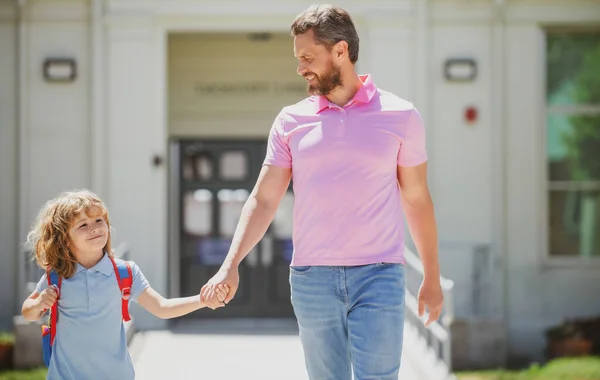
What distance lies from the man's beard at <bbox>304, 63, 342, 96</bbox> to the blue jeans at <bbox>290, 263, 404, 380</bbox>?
0.69 meters

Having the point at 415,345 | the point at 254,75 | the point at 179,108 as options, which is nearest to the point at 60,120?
the point at 179,108

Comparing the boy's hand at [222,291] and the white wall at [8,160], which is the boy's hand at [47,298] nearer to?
the boy's hand at [222,291]

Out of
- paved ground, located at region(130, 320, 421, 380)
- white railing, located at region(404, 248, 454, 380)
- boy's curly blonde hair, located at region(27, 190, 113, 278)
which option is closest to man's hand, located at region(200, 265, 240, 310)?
boy's curly blonde hair, located at region(27, 190, 113, 278)

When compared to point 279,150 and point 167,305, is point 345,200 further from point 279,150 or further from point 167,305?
point 167,305

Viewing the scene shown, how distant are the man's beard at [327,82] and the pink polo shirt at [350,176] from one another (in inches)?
1.8

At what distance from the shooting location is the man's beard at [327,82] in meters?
3.69

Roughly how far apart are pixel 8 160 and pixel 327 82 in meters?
8.06

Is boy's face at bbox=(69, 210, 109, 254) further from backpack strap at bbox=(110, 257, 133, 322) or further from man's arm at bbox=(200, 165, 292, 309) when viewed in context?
man's arm at bbox=(200, 165, 292, 309)

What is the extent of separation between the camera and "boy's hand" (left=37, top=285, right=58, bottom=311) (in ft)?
12.5

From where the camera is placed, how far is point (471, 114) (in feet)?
34.9

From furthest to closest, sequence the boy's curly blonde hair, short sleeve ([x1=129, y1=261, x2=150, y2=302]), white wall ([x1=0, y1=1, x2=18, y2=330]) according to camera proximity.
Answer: white wall ([x1=0, y1=1, x2=18, y2=330]) < short sleeve ([x1=129, y1=261, x2=150, y2=302]) < the boy's curly blonde hair

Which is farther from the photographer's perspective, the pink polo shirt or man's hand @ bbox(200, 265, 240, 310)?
man's hand @ bbox(200, 265, 240, 310)

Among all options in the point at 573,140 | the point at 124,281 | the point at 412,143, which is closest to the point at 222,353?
the point at 573,140

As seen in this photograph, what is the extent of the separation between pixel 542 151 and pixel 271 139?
782 centimetres
